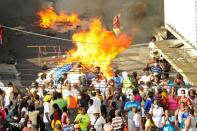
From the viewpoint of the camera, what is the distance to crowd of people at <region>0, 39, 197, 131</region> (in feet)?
48.6

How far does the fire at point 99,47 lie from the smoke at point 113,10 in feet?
3.27

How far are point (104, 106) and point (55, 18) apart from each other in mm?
15509

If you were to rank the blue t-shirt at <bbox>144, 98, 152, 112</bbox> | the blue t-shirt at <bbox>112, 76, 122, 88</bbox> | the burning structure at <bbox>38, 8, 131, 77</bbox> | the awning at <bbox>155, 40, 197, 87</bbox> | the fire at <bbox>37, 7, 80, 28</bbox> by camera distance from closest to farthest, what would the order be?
the blue t-shirt at <bbox>144, 98, 152, 112</bbox> < the awning at <bbox>155, 40, 197, 87</bbox> < the blue t-shirt at <bbox>112, 76, 122, 88</bbox> < the burning structure at <bbox>38, 8, 131, 77</bbox> < the fire at <bbox>37, 7, 80, 28</bbox>

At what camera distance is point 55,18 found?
30.6m

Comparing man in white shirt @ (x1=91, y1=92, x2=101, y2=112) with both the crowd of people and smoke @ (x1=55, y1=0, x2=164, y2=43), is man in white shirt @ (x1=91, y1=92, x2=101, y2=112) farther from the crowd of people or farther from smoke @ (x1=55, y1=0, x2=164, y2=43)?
smoke @ (x1=55, y1=0, x2=164, y2=43)

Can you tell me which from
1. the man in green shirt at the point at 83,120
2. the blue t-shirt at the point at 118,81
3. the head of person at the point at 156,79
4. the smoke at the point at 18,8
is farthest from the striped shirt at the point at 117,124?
the smoke at the point at 18,8

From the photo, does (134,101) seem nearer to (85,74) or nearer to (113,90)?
(113,90)

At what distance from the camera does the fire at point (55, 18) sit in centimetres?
3047

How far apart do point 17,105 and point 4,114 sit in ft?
2.59

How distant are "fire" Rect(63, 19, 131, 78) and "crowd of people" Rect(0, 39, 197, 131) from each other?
2.79 m

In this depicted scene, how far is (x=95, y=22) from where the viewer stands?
29797 millimetres

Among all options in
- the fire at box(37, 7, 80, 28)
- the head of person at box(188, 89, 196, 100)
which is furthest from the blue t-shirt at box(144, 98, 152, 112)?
the fire at box(37, 7, 80, 28)

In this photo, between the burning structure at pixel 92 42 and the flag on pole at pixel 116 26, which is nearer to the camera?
the burning structure at pixel 92 42

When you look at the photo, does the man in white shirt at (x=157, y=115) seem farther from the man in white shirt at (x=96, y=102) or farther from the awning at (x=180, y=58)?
the awning at (x=180, y=58)
